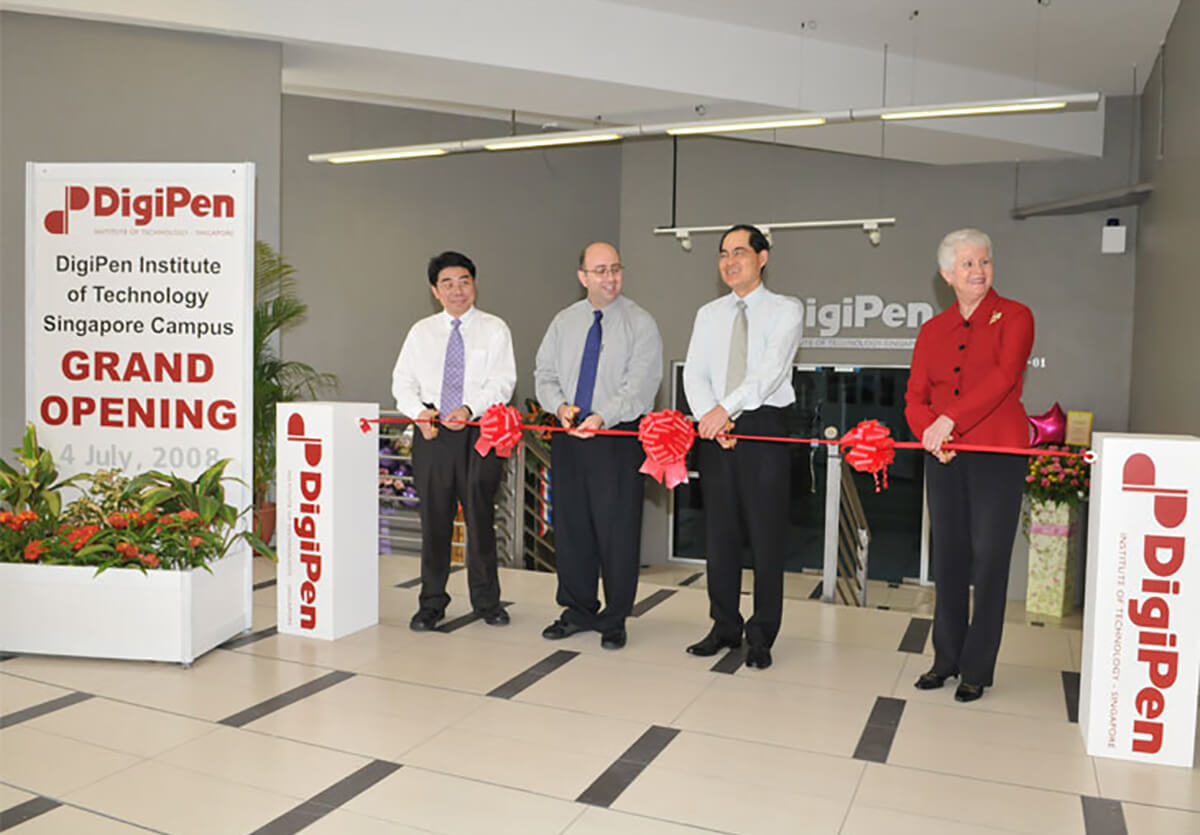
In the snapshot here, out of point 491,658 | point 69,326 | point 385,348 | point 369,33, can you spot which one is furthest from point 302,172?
point 491,658

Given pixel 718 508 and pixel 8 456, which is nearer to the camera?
pixel 718 508

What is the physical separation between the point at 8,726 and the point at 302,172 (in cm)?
633

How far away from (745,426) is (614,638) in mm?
1088

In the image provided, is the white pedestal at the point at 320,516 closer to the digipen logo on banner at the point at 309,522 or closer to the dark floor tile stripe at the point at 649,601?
the digipen logo on banner at the point at 309,522

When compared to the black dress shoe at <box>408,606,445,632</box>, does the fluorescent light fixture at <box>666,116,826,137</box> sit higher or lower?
higher

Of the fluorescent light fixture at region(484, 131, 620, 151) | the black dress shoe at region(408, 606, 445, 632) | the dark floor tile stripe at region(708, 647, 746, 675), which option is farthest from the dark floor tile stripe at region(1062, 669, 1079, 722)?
the fluorescent light fixture at region(484, 131, 620, 151)

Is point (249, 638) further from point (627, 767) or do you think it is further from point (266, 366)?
point (266, 366)

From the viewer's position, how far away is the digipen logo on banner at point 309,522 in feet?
13.4

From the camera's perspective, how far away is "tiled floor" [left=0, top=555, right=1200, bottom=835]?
99.7 inches

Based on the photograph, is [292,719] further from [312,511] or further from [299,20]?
[299,20]

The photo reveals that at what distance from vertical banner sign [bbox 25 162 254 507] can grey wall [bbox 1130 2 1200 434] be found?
14.8 ft

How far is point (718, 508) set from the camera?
3869mm

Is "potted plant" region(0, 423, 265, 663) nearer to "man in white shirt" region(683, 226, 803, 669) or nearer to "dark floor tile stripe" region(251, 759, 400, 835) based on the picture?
"dark floor tile stripe" region(251, 759, 400, 835)

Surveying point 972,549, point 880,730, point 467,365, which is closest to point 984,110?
point 972,549
